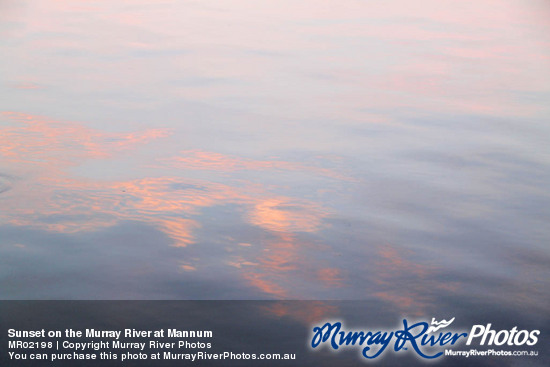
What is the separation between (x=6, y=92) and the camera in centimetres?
766

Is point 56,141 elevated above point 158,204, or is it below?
above

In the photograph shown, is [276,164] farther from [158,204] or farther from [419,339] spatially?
[419,339]

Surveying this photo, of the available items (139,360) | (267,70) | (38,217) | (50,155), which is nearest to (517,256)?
(139,360)

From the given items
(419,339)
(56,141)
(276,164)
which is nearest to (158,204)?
(276,164)

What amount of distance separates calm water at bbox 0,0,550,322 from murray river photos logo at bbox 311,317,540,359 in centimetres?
23

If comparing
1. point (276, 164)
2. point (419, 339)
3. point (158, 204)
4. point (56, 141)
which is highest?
point (56, 141)

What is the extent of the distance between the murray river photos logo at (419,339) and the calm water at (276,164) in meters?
0.23

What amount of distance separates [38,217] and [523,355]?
3.30 m

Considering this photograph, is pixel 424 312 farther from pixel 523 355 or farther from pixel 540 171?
pixel 540 171

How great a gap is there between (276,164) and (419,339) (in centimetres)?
264

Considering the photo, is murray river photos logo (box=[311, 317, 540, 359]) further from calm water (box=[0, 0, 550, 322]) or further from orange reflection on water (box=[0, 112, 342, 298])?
orange reflection on water (box=[0, 112, 342, 298])

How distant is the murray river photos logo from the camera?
12.5ft

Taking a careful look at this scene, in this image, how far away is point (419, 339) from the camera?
12.8ft

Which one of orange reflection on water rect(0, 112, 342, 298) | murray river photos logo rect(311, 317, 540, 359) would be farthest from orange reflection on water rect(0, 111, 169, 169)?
murray river photos logo rect(311, 317, 540, 359)
